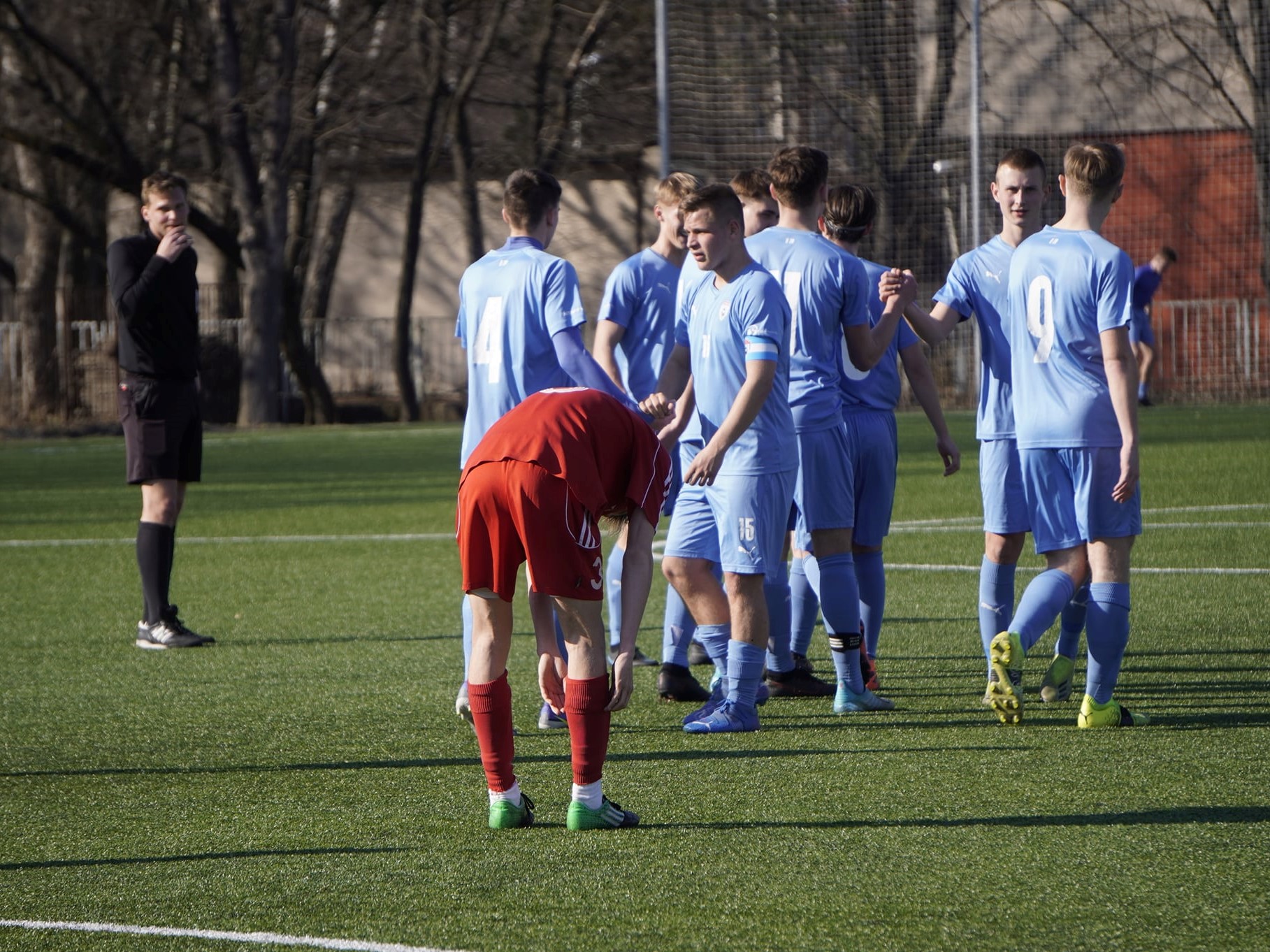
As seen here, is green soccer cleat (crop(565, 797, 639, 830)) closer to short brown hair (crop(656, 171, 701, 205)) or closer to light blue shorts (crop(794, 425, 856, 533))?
light blue shorts (crop(794, 425, 856, 533))

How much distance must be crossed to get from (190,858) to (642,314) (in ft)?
11.7

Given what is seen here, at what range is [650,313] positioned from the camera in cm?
727

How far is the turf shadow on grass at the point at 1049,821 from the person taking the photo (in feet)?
14.8

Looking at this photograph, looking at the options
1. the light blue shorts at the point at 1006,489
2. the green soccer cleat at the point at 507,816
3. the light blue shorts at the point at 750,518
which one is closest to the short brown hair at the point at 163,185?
the light blue shorts at the point at 750,518

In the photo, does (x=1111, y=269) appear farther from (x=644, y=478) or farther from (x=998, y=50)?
(x=998, y=50)

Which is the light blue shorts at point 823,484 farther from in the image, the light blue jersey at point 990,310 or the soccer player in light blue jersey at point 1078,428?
the soccer player in light blue jersey at point 1078,428

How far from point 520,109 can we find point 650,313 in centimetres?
2738

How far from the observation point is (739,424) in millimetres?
5500

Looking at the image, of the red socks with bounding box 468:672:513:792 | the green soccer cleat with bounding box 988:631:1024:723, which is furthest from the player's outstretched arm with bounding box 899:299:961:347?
the red socks with bounding box 468:672:513:792

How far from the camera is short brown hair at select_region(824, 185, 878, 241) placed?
6574mm

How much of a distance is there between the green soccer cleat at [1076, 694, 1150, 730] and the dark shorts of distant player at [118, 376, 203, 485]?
454 centimetres

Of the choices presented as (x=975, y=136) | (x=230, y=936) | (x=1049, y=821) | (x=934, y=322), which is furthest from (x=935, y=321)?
(x=975, y=136)

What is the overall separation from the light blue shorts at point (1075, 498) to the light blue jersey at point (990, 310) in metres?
0.46

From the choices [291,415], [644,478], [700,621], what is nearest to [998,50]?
[291,415]
